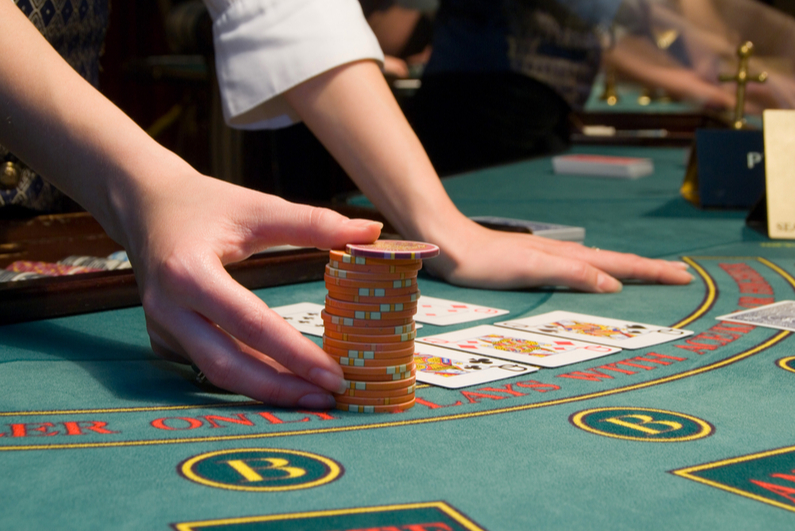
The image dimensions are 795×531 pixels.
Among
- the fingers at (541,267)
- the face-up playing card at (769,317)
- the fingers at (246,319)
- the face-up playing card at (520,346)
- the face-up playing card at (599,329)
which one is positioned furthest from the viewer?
the fingers at (541,267)

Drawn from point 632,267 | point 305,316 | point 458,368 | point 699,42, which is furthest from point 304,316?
point 699,42

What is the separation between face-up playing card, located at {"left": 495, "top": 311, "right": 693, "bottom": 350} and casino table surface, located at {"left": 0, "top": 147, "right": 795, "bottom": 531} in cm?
3

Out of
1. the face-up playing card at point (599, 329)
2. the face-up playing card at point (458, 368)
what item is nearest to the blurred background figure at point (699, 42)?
the face-up playing card at point (599, 329)

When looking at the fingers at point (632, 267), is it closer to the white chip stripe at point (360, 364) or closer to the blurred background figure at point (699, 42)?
the white chip stripe at point (360, 364)

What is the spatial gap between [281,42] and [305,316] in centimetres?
61

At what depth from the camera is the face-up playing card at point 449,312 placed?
1.46 metres

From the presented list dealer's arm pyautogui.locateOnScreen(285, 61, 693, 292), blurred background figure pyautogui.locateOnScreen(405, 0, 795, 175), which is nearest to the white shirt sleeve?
dealer's arm pyautogui.locateOnScreen(285, 61, 693, 292)

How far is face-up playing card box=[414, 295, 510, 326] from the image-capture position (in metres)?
1.46

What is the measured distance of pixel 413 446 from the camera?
2.98ft

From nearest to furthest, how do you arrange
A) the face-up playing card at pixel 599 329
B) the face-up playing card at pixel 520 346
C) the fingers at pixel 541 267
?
the face-up playing card at pixel 520 346 < the face-up playing card at pixel 599 329 < the fingers at pixel 541 267

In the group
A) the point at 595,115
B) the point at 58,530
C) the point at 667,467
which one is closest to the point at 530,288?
the point at 667,467

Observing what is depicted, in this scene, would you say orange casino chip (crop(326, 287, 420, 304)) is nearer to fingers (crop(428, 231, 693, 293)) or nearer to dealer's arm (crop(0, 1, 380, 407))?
dealer's arm (crop(0, 1, 380, 407))

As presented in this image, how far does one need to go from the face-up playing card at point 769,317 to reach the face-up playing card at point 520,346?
0.32m

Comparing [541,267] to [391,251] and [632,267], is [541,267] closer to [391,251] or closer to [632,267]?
[632,267]
